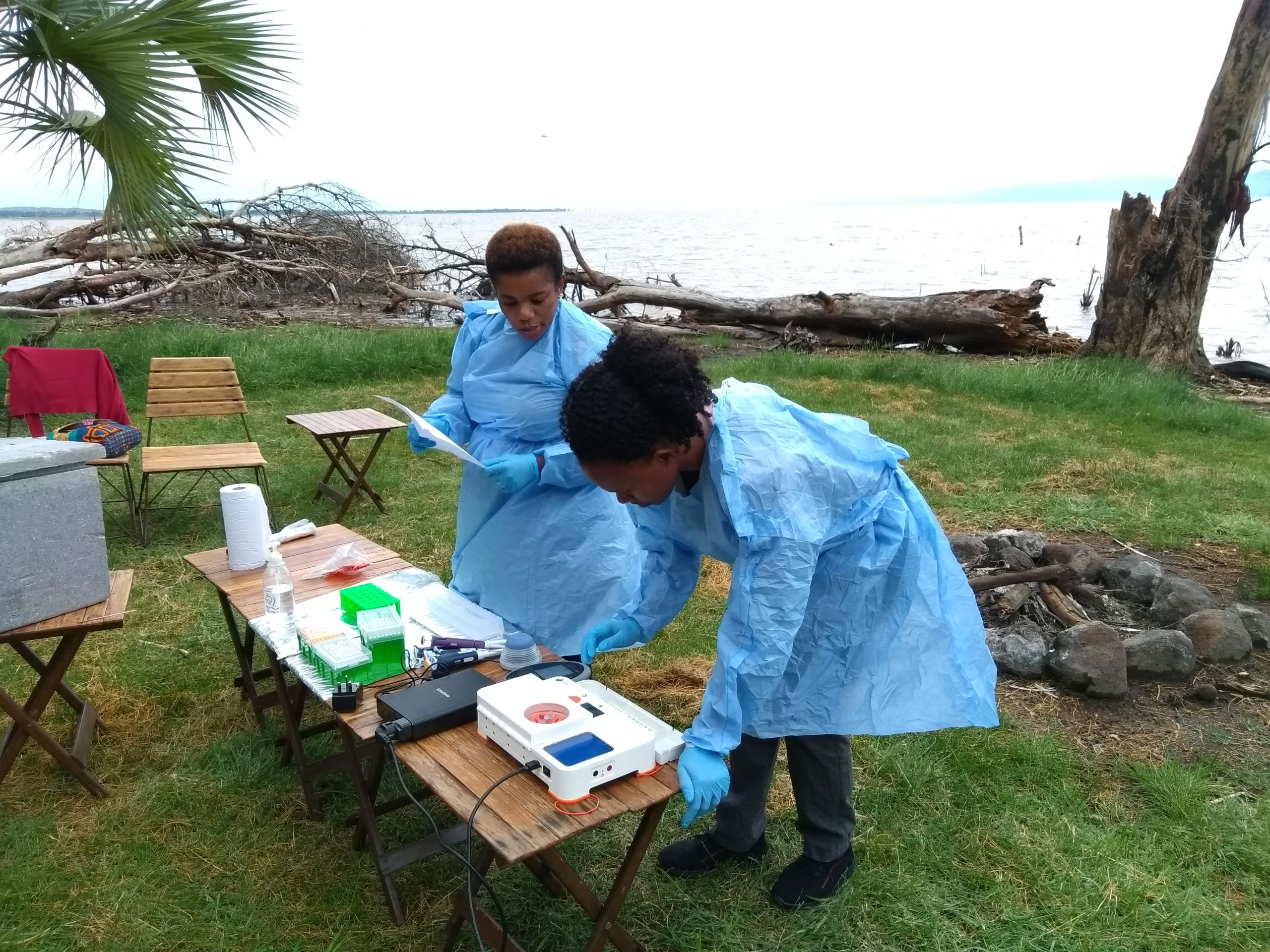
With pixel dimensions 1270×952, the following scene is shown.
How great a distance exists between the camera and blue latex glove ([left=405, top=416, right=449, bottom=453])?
2600mm

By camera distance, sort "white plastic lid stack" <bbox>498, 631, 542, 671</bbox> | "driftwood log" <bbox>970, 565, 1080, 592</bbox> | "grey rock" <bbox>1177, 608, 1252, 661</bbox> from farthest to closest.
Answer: "driftwood log" <bbox>970, 565, 1080, 592</bbox> → "grey rock" <bbox>1177, 608, 1252, 661</bbox> → "white plastic lid stack" <bbox>498, 631, 542, 671</bbox>

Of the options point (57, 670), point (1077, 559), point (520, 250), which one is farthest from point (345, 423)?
point (1077, 559)

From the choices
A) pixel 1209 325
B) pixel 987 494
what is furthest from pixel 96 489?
pixel 1209 325

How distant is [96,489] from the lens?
2.43 m

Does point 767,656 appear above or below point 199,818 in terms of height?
above

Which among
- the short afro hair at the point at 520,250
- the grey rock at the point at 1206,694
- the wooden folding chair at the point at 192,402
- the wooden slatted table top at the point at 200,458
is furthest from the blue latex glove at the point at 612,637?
the wooden folding chair at the point at 192,402

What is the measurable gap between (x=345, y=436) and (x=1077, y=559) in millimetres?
4027

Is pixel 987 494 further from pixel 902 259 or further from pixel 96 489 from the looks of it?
pixel 902 259

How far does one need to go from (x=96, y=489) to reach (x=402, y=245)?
48.0 feet

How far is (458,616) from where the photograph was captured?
8.24 feet

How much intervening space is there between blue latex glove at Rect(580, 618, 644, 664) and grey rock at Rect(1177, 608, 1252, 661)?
2489 millimetres

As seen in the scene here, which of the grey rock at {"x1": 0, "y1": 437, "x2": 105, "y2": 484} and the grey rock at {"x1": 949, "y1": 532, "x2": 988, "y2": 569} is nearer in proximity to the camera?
the grey rock at {"x1": 0, "y1": 437, "x2": 105, "y2": 484}

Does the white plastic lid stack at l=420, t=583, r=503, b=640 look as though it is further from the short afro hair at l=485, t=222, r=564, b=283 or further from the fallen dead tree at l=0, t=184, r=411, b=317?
the fallen dead tree at l=0, t=184, r=411, b=317

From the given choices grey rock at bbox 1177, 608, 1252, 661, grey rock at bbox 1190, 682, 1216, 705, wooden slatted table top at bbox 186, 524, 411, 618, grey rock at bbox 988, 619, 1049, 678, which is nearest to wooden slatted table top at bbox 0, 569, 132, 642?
wooden slatted table top at bbox 186, 524, 411, 618
